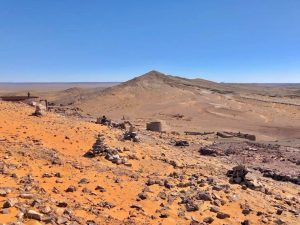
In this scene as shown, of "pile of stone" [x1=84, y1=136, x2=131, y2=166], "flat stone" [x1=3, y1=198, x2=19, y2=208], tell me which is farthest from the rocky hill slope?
"flat stone" [x1=3, y1=198, x2=19, y2=208]

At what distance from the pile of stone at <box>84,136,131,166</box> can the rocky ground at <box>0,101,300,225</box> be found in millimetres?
29

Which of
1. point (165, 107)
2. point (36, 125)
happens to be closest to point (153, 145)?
point (36, 125)

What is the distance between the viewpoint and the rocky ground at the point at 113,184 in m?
9.34

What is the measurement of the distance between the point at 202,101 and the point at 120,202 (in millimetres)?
46074

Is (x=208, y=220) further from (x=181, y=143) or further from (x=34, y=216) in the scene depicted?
(x=181, y=143)

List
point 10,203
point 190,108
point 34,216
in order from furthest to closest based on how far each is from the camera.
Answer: point 190,108
point 10,203
point 34,216

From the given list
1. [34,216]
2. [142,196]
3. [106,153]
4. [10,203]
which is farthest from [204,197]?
[10,203]

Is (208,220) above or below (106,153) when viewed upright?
below

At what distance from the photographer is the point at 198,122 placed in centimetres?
Result: 4284

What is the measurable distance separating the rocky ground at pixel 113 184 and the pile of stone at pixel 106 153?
29 mm

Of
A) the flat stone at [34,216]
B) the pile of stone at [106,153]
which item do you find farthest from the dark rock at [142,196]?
the flat stone at [34,216]

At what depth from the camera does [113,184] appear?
38.0 feet

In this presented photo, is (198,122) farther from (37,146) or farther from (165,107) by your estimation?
(37,146)

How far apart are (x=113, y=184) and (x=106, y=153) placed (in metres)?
2.41
